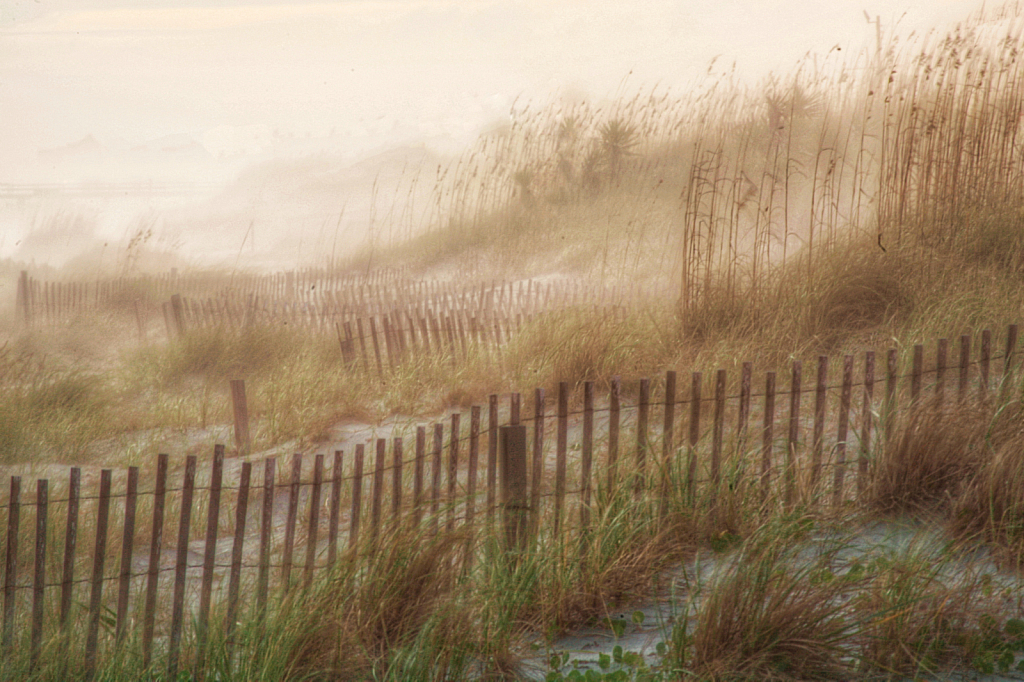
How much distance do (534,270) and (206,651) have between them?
992 cm

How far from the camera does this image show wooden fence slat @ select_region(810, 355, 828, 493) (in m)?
3.28

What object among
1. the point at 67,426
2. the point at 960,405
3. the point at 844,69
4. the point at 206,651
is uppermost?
the point at 844,69

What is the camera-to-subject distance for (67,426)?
19.2 feet

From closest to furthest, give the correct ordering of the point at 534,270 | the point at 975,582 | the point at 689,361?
the point at 975,582
the point at 689,361
the point at 534,270

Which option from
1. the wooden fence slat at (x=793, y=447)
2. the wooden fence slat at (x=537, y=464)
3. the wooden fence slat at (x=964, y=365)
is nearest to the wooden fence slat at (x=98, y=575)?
the wooden fence slat at (x=537, y=464)

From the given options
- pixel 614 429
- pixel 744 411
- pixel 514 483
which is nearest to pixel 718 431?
pixel 744 411

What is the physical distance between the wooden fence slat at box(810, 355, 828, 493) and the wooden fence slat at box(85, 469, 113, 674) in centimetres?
253

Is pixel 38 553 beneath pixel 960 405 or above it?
beneath

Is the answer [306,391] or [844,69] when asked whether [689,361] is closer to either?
[306,391]

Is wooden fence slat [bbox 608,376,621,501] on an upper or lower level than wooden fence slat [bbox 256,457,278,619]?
upper

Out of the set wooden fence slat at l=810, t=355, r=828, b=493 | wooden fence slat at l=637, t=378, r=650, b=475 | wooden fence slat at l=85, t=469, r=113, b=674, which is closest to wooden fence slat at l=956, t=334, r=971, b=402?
wooden fence slat at l=810, t=355, r=828, b=493

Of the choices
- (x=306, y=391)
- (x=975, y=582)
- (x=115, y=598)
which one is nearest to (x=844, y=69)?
(x=306, y=391)

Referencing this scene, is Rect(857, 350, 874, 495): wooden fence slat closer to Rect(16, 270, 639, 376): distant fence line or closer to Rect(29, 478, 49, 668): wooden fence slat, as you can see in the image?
Rect(16, 270, 639, 376): distant fence line

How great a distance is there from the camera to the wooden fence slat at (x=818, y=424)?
10.8 feet
